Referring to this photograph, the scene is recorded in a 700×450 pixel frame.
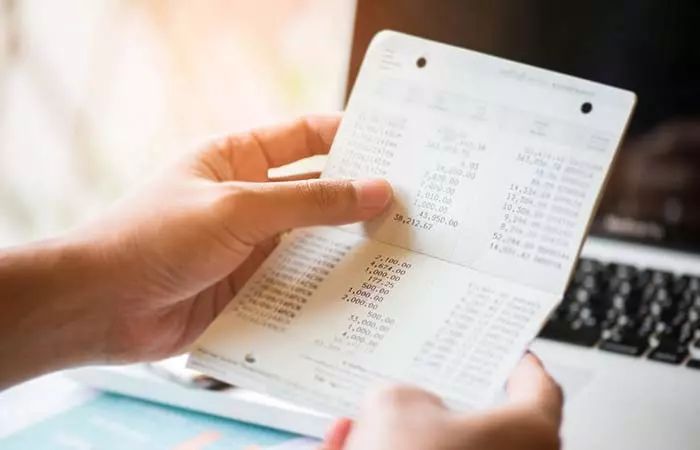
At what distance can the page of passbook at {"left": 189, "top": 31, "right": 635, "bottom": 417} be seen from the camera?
0.59 metres

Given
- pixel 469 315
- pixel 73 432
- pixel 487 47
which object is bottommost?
pixel 73 432

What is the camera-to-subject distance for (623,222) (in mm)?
930

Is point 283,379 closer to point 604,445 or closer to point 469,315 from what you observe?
point 469,315

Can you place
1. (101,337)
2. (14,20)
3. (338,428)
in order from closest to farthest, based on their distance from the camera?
(338,428)
(101,337)
(14,20)

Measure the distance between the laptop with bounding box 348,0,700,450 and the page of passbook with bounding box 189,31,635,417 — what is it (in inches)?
6.4

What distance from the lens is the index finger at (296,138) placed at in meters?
0.78

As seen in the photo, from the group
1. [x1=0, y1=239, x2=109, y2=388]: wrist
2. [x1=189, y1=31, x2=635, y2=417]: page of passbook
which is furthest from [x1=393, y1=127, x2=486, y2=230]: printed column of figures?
[x1=0, y1=239, x2=109, y2=388]: wrist

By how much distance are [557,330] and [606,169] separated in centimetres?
19

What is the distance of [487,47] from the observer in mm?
→ 886

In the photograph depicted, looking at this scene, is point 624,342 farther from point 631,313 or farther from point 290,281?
point 290,281

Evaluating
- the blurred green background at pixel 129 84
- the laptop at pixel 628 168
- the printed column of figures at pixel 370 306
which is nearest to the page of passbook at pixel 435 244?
the printed column of figures at pixel 370 306

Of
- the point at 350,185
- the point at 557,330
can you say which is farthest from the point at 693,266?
the point at 350,185

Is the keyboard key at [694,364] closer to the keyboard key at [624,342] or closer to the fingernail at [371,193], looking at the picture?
Answer: the keyboard key at [624,342]

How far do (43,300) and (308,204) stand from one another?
19 centimetres
